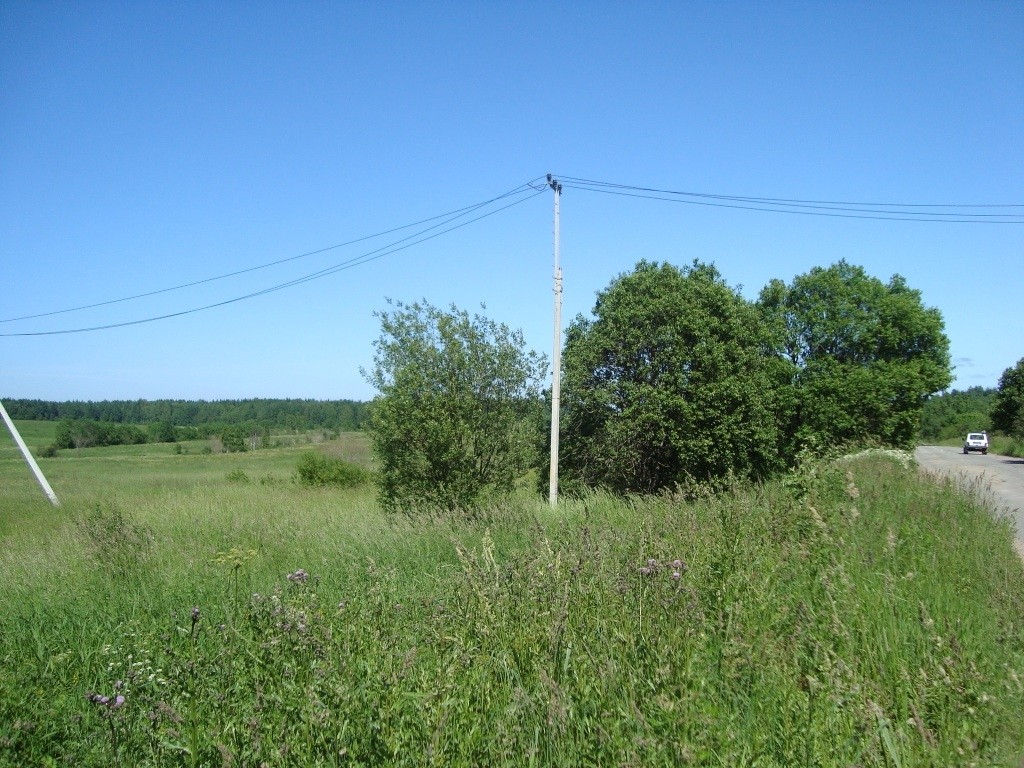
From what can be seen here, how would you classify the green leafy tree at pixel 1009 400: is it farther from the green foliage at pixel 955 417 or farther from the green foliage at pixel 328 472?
the green foliage at pixel 328 472

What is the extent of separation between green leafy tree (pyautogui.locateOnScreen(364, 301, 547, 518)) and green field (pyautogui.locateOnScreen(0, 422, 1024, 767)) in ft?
33.4

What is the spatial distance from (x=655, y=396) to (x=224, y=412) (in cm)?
6956

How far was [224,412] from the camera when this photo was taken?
81188mm

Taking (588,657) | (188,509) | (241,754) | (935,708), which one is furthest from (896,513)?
(188,509)

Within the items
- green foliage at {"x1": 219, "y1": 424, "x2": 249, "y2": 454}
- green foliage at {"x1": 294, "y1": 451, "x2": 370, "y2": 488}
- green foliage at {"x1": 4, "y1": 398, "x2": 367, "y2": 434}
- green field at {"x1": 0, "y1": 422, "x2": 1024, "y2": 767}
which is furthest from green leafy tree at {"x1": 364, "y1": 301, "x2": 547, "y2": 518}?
green foliage at {"x1": 219, "y1": 424, "x2": 249, "y2": 454}

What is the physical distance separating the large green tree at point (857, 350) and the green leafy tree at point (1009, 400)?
23.9 m

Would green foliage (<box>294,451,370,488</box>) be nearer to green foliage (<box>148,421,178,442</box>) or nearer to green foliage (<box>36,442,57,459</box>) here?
green foliage (<box>36,442,57,459</box>)

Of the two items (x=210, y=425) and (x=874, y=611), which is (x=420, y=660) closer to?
(x=874, y=611)

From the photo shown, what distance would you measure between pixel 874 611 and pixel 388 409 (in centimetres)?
1389

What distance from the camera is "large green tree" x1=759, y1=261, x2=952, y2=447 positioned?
33.6 metres

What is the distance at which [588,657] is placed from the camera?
3.30 m

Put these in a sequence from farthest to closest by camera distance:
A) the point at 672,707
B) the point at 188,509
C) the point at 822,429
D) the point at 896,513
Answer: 1. the point at 822,429
2. the point at 188,509
3. the point at 896,513
4. the point at 672,707

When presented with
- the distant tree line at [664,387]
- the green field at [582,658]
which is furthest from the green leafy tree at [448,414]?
the green field at [582,658]

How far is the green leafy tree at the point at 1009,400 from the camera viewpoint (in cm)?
5419
